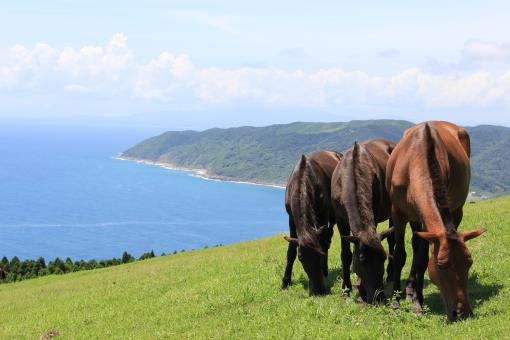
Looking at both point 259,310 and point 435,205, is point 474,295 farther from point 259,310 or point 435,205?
point 259,310

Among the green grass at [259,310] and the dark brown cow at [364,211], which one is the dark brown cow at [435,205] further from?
the green grass at [259,310]

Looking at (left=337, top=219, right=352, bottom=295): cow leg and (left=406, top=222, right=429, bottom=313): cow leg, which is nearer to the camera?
(left=406, top=222, right=429, bottom=313): cow leg

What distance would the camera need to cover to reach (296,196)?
1361 cm

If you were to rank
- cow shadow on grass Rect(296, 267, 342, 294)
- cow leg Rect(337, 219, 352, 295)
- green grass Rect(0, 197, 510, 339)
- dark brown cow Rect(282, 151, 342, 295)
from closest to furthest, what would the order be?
green grass Rect(0, 197, 510, 339) < dark brown cow Rect(282, 151, 342, 295) < cow leg Rect(337, 219, 352, 295) < cow shadow on grass Rect(296, 267, 342, 294)

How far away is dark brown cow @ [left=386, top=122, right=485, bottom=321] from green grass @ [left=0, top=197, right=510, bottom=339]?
2.66 feet

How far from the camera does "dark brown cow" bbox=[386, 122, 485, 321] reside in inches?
322

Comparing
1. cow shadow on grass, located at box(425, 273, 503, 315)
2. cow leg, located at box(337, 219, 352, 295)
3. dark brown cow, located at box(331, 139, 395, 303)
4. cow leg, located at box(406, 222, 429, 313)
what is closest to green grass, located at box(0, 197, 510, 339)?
cow shadow on grass, located at box(425, 273, 503, 315)

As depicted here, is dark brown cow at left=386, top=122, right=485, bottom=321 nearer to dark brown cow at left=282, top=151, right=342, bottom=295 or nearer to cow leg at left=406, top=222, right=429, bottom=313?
cow leg at left=406, top=222, right=429, bottom=313

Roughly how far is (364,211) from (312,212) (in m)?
2.24

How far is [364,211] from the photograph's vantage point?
11.2 meters

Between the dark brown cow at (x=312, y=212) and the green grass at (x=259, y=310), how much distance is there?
781 mm

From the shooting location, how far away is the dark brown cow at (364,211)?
10.6 meters

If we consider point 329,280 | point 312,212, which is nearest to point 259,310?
point 312,212

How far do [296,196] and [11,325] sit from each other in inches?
458
